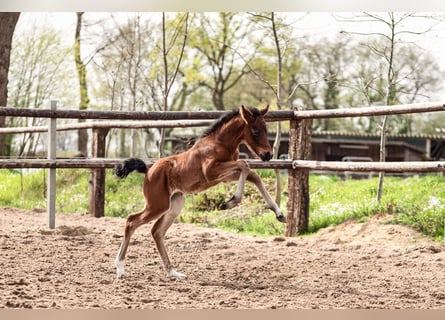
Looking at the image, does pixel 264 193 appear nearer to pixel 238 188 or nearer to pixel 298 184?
pixel 238 188

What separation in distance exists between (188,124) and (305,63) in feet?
35.3

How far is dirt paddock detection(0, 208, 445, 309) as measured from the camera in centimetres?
380

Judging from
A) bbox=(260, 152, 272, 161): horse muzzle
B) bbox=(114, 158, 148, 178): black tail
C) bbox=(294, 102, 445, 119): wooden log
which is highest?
bbox=(294, 102, 445, 119): wooden log

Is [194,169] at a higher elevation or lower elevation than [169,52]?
lower

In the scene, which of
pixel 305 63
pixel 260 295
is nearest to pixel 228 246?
pixel 260 295

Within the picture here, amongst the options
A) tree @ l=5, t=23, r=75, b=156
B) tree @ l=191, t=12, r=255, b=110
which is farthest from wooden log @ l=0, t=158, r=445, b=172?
tree @ l=191, t=12, r=255, b=110

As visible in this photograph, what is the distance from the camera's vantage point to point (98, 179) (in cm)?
711

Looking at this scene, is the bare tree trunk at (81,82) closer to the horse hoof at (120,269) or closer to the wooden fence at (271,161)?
the wooden fence at (271,161)

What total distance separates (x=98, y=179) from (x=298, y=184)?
7.21 ft

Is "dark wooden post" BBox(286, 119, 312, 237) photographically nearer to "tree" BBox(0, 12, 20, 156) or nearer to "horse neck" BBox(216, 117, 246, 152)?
"horse neck" BBox(216, 117, 246, 152)

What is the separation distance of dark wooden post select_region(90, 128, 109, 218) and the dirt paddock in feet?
Answer: 2.49

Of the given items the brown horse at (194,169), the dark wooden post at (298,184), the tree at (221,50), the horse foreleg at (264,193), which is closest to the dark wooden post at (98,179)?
the dark wooden post at (298,184)

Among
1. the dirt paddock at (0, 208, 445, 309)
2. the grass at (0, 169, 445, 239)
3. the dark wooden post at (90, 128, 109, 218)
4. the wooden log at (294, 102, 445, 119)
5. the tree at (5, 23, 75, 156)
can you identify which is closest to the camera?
the dirt paddock at (0, 208, 445, 309)

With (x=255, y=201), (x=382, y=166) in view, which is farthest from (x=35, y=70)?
(x=382, y=166)
